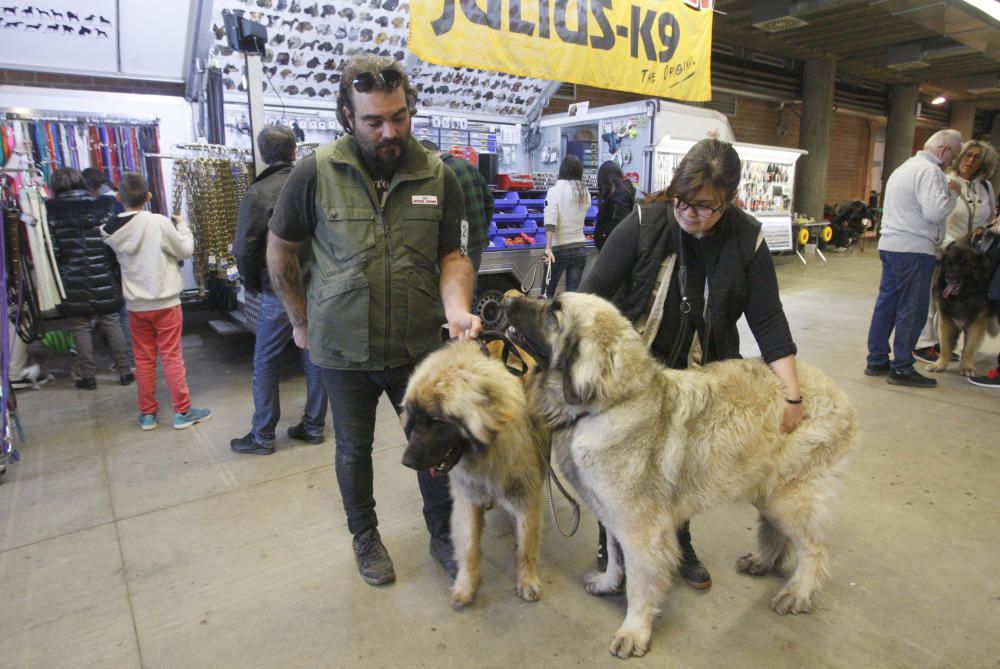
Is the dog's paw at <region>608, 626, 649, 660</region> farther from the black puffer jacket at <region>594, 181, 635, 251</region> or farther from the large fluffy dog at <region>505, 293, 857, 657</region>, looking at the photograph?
the black puffer jacket at <region>594, 181, 635, 251</region>

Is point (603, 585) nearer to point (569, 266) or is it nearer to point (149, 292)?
point (149, 292)

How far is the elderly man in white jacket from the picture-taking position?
462 cm

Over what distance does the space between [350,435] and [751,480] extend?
5.16 ft

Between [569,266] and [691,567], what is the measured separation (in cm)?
427

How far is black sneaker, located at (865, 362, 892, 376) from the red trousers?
582 centimetres

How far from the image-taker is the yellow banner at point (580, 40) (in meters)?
4.58

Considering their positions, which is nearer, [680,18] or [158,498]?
[158,498]

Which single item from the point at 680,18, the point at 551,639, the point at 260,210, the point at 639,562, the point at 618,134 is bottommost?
the point at 551,639

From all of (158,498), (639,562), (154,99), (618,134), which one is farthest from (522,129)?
(639,562)

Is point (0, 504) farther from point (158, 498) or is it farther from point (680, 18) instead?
point (680, 18)

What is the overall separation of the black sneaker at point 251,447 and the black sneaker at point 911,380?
17.0 feet

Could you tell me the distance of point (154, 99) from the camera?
5965 mm

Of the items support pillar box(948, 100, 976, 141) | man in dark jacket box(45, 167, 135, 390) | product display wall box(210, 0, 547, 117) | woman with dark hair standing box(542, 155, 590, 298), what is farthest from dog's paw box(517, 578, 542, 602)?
support pillar box(948, 100, 976, 141)

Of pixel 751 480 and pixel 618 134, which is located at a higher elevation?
pixel 618 134
